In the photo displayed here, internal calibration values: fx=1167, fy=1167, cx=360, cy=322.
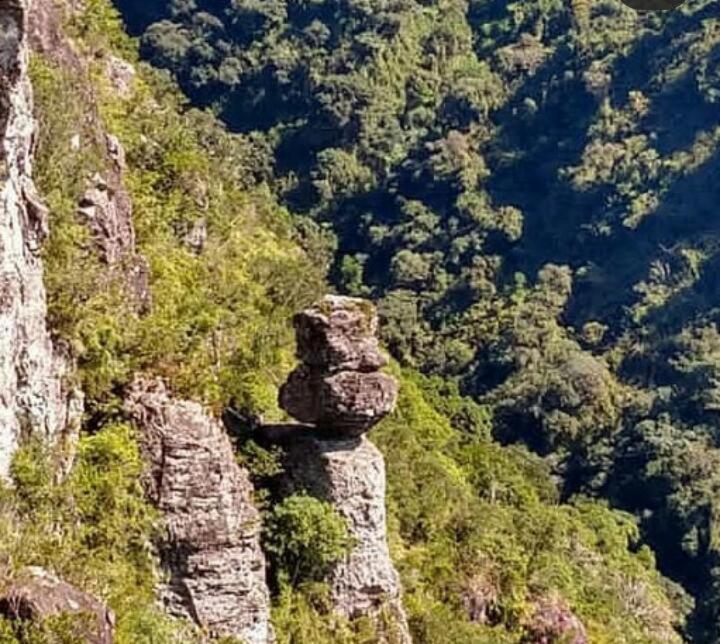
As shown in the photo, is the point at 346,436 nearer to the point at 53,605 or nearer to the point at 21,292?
the point at 21,292

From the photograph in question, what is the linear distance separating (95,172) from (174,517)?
490 cm

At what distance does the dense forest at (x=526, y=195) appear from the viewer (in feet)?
153

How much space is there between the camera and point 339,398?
1576cm

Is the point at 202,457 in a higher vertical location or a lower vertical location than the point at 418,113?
lower

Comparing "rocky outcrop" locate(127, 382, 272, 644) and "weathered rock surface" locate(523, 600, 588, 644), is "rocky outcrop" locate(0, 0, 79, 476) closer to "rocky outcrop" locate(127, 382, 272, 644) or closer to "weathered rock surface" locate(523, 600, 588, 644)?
"rocky outcrop" locate(127, 382, 272, 644)

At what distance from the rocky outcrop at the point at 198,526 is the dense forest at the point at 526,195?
2720 cm

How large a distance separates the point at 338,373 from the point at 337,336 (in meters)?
0.51

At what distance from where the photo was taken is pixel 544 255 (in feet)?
197

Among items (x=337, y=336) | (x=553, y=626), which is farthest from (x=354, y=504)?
→ (x=553, y=626)

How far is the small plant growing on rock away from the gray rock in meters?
1.14

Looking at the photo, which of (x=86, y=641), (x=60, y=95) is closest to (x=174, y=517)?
(x=86, y=641)

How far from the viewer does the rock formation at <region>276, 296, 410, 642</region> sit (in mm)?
15812

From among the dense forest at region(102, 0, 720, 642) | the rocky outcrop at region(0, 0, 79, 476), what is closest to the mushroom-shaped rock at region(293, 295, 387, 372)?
the rocky outcrop at region(0, 0, 79, 476)

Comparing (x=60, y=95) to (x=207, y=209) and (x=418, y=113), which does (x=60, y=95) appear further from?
(x=418, y=113)
